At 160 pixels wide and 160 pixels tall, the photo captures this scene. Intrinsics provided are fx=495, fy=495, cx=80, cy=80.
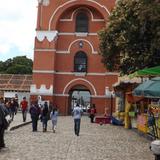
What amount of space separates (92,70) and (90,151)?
38509 millimetres

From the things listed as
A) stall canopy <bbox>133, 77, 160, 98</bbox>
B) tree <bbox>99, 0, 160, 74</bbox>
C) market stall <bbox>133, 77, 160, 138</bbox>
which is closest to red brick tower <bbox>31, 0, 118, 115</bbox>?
tree <bbox>99, 0, 160, 74</bbox>

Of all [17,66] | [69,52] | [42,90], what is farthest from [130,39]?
[17,66]

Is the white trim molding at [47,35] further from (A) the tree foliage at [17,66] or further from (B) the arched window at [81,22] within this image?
(A) the tree foliage at [17,66]

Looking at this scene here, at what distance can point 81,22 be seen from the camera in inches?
2218

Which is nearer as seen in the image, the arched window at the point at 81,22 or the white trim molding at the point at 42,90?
the white trim molding at the point at 42,90

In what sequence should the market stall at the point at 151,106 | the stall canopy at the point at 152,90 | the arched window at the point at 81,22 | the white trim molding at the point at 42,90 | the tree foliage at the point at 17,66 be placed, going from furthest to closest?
1. the tree foliage at the point at 17,66
2. the arched window at the point at 81,22
3. the white trim molding at the point at 42,90
4. the market stall at the point at 151,106
5. the stall canopy at the point at 152,90

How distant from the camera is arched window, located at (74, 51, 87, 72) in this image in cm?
5562

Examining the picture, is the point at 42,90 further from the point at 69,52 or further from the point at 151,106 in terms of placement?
the point at 151,106

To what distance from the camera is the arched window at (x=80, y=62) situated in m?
55.6

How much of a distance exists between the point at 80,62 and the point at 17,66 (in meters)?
37.6

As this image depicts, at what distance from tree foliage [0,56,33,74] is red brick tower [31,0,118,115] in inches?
1431

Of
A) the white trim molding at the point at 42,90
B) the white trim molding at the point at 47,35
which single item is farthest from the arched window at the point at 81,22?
the white trim molding at the point at 42,90

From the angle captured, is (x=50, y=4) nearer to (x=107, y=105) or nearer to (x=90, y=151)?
(x=107, y=105)

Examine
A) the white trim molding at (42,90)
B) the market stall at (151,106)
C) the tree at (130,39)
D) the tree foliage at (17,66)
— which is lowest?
the market stall at (151,106)
